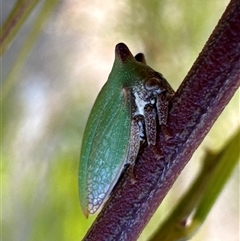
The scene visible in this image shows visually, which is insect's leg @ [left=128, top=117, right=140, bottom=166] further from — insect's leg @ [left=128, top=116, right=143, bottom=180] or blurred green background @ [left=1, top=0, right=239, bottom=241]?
blurred green background @ [left=1, top=0, right=239, bottom=241]

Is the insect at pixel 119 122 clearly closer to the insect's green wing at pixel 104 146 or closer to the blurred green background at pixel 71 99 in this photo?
the insect's green wing at pixel 104 146

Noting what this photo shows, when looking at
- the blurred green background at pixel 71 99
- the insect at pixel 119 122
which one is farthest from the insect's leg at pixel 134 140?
the blurred green background at pixel 71 99

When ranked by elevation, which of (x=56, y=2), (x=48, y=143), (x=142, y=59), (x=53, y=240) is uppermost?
(x=56, y=2)

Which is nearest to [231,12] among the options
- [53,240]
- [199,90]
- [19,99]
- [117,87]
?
[199,90]

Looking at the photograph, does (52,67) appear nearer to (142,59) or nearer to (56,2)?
(56,2)

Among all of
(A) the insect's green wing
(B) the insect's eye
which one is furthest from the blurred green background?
(B) the insect's eye

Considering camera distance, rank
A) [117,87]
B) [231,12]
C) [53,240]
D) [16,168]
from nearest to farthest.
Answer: [231,12] → [117,87] → [53,240] → [16,168]
